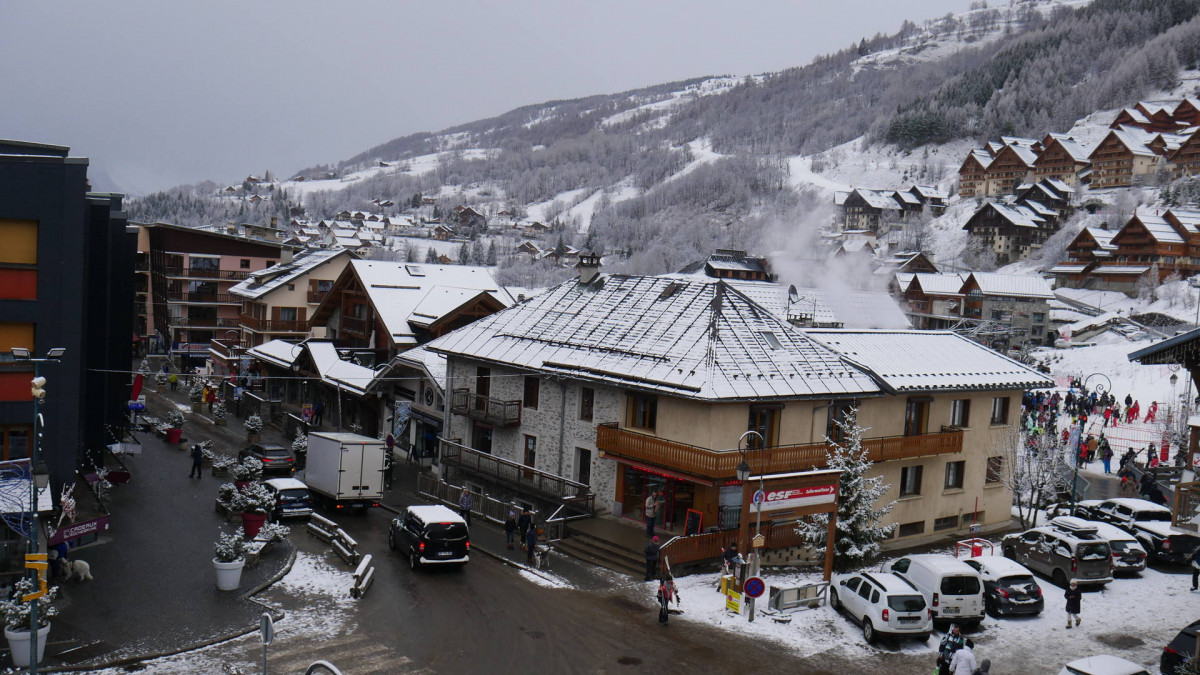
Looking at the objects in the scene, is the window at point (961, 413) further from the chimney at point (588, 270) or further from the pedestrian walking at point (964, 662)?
the pedestrian walking at point (964, 662)

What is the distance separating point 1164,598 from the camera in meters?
25.1

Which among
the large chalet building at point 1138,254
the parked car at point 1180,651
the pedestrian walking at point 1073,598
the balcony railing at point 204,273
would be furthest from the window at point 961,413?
the large chalet building at point 1138,254

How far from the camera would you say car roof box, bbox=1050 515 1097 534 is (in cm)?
2702

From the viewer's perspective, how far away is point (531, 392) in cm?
3353

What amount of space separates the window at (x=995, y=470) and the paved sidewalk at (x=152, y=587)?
82.5 ft

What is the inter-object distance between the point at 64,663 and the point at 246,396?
36266 millimetres

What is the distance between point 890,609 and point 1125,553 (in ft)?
36.1

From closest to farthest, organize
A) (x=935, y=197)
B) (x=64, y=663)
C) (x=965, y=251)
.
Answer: (x=64, y=663) < (x=965, y=251) < (x=935, y=197)

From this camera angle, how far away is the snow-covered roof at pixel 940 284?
280 feet

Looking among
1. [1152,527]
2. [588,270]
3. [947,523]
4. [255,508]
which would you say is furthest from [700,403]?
[1152,527]

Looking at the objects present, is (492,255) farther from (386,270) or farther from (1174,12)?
(1174,12)

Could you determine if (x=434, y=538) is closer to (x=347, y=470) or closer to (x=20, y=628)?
(x=347, y=470)

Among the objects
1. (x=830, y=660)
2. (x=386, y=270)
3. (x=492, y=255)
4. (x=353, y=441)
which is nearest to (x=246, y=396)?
(x=386, y=270)

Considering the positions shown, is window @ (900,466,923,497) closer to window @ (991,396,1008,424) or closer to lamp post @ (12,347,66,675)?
window @ (991,396,1008,424)
